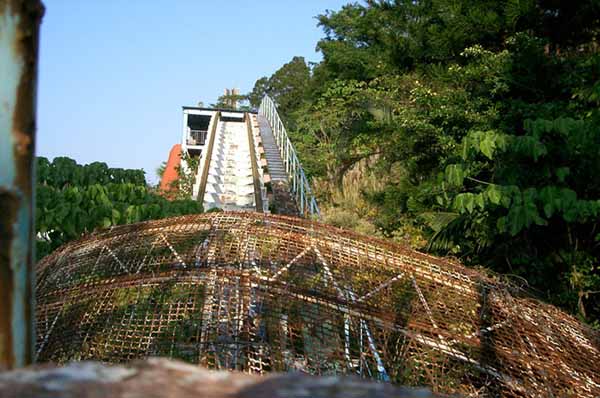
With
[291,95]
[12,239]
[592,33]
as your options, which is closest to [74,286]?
[12,239]

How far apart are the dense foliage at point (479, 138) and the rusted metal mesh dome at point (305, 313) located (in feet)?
2.74

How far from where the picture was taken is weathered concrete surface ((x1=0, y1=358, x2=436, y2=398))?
814 mm

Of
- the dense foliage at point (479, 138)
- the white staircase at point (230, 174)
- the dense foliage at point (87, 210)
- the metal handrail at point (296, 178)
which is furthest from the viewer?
the white staircase at point (230, 174)

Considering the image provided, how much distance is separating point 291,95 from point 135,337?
1460 inches

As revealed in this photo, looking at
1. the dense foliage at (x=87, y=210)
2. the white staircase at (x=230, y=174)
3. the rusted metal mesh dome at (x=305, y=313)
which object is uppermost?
the white staircase at (x=230, y=174)

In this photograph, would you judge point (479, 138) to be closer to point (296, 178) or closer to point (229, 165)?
point (296, 178)

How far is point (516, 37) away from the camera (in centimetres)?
991

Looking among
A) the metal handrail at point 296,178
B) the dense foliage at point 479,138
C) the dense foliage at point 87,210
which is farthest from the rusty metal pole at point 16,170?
the metal handrail at point 296,178

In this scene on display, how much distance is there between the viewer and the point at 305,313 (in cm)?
323

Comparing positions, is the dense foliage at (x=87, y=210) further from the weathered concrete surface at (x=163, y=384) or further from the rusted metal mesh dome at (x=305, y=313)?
the weathered concrete surface at (x=163, y=384)

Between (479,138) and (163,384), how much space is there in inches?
192

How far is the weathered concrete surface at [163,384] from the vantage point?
81 centimetres

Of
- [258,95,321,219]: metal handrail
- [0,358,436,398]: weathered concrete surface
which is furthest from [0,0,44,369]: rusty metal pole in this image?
[258,95,321,219]: metal handrail

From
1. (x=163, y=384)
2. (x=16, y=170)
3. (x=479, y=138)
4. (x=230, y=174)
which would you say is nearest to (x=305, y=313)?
(x=16, y=170)
